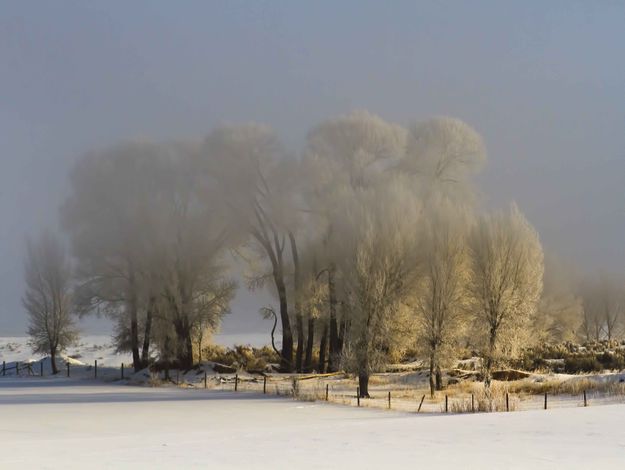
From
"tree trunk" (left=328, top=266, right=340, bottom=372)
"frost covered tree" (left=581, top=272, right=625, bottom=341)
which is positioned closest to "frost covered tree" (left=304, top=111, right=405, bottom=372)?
"tree trunk" (left=328, top=266, right=340, bottom=372)

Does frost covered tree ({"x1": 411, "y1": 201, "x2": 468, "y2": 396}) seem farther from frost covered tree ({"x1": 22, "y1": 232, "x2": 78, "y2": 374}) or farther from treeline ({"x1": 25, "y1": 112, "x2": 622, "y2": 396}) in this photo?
frost covered tree ({"x1": 22, "y1": 232, "x2": 78, "y2": 374})

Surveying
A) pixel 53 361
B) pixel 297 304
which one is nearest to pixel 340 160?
pixel 297 304

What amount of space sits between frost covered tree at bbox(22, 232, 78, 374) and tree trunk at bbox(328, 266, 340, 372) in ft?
61.9

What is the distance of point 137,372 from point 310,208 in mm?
12733

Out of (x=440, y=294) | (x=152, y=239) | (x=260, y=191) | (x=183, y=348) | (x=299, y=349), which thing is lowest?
(x=299, y=349)

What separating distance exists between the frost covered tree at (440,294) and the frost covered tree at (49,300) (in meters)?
27.2

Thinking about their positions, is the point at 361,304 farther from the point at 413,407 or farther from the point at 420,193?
the point at 420,193

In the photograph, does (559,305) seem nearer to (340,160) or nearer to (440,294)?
(340,160)

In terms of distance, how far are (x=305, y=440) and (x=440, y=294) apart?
18.0 m

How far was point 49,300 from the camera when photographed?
50.6m

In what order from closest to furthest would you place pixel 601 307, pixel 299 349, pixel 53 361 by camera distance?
1. pixel 299 349
2. pixel 53 361
3. pixel 601 307

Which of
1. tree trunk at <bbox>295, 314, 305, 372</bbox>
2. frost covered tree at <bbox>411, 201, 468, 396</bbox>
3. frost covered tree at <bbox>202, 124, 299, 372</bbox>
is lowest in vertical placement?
tree trunk at <bbox>295, 314, 305, 372</bbox>

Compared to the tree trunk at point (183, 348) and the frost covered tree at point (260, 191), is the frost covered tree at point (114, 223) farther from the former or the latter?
the frost covered tree at point (260, 191)

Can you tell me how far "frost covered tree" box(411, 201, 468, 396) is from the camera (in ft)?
99.7
